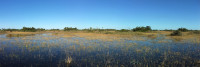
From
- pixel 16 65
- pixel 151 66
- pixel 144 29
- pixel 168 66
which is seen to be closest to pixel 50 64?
Result: pixel 16 65

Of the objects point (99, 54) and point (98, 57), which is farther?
point (99, 54)

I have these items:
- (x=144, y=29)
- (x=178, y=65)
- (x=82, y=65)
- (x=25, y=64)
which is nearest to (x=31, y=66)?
(x=25, y=64)

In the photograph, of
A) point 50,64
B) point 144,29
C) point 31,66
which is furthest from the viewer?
point 144,29

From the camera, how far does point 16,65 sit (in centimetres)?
596

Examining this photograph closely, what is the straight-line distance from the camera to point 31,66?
588 cm

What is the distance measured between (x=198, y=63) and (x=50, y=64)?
8.40 m

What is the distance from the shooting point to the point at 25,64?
615cm

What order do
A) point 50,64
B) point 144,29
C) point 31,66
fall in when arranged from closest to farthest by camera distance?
point 31,66 < point 50,64 < point 144,29

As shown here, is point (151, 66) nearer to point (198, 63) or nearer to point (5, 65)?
point (198, 63)

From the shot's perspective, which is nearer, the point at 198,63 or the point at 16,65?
the point at 16,65

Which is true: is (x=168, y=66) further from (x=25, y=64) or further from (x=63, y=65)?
(x=25, y=64)

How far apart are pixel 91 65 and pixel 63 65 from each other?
1.52 metres

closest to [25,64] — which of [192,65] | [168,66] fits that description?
[168,66]

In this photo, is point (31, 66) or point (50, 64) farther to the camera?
point (50, 64)
